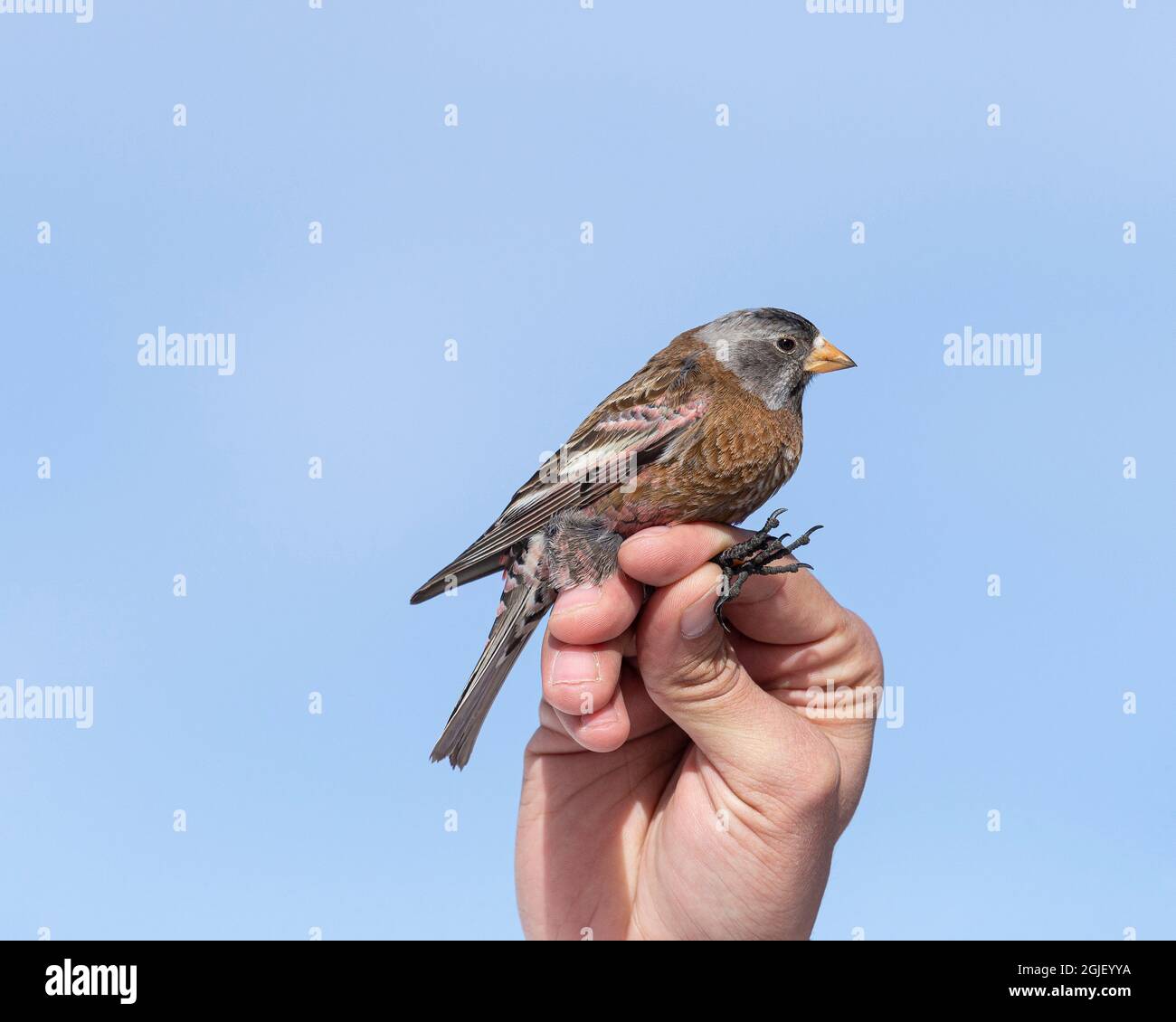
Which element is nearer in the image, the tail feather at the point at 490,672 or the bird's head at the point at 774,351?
the tail feather at the point at 490,672

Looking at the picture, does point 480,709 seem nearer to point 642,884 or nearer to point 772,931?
point 642,884

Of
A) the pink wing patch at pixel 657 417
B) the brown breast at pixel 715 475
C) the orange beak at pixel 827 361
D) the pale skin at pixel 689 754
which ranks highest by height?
the orange beak at pixel 827 361

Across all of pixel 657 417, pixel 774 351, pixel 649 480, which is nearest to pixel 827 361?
pixel 774 351

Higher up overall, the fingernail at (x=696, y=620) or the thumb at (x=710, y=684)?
the fingernail at (x=696, y=620)

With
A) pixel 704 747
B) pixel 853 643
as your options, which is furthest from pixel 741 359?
pixel 704 747

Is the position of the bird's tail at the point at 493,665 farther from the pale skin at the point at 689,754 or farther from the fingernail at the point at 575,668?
the fingernail at the point at 575,668

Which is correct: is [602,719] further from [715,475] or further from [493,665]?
[715,475]

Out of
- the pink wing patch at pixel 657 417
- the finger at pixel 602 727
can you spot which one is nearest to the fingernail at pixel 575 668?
the finger at pixel 602 727
